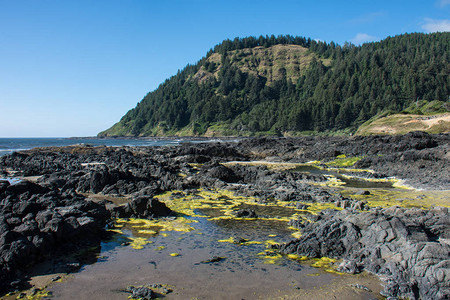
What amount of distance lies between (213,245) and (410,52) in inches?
7502

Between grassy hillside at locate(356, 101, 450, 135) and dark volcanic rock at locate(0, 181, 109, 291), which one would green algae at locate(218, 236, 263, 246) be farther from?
grassy hillside at locate(356, 101, 450, 135)

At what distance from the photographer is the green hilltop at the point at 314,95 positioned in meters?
122

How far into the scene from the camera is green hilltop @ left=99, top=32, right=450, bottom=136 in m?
122

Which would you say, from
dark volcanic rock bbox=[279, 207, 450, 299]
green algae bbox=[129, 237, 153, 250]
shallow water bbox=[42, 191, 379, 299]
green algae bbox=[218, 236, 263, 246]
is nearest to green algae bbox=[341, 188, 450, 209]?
dark volcanic rock bbox=[279, 207, 450, 299]

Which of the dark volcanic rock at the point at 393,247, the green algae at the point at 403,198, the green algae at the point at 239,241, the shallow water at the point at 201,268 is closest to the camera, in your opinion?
the dark volcanic rock at the point at 393,247

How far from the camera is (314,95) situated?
491 ft

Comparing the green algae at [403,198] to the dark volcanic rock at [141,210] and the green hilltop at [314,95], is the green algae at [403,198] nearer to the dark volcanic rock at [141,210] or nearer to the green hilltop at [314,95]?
the dark volcanic rock at [141,210]

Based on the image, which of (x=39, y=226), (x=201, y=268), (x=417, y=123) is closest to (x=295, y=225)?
Result: (x=201, y=268)

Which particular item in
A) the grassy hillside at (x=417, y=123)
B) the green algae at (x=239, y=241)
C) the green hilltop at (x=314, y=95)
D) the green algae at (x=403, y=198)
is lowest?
the green algae at (x=239, y=241)

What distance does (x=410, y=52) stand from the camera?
543ft

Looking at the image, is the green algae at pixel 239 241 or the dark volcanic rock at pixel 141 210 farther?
the dark volcanic rock at pixel 141 210

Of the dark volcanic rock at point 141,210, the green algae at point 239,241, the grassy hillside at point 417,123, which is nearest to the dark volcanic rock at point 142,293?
the green algae at point 239,241

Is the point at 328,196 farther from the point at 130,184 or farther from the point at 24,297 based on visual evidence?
the point at 24,297

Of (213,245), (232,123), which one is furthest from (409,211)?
(232,123)
